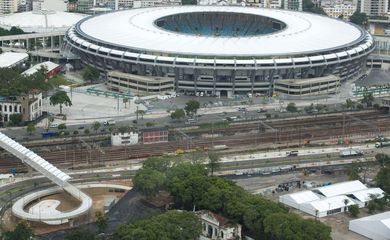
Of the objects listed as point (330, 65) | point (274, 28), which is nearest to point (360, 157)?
point (330, 65)

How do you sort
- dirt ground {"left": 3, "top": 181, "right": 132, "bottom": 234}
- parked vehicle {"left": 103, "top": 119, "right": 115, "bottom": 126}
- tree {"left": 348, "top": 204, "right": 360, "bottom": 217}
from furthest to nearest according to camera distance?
parked vehicle {"left": 103, "top": 119, "right": 115, "bottom": 126}, tree {"left": 348, "top": 204, "right": 360, "bottom": 217}, dirt ground {"left": 3, "top": 181, "right": 132, "bottom": 234}

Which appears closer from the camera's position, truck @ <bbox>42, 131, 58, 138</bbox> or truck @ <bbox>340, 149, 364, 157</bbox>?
truck @ <bbox>340, 149, 364, 157</bbox>

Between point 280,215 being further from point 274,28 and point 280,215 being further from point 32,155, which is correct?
point 274,28

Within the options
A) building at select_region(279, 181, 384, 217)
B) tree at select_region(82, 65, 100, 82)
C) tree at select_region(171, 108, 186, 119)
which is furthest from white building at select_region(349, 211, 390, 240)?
tree at select_region(82, 65, 100, 82)

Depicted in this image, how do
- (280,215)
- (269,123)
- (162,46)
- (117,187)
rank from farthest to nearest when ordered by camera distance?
(162,46) < (269,123) < (117,187) < (280,215)

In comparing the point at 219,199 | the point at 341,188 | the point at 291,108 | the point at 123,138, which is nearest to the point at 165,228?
the point at 219,199

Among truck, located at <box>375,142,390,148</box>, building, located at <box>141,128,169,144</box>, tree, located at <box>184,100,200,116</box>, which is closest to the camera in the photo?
building, located at <box>141,128,169,144</box>

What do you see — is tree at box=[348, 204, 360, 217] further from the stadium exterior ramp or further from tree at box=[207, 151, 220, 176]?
the stadium exterior ramp
